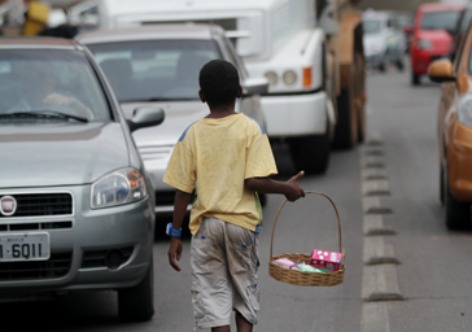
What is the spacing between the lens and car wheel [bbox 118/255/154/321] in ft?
25.5

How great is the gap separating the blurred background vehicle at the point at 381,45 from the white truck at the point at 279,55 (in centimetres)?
2581

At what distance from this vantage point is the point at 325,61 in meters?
16.0

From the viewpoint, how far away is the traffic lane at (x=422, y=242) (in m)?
7.94

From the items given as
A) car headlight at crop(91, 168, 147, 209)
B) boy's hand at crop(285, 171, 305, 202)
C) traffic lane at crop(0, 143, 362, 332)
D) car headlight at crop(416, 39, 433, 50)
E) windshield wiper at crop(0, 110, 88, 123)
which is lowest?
car headlight at crop(416, 39, 433, 50)

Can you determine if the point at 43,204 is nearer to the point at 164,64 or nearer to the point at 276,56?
the point at 164,64

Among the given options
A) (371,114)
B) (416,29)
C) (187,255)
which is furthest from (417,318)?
(416,29)

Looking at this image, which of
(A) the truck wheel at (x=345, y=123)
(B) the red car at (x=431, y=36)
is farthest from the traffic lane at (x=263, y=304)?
(B) the red car at (x=431, y=36)

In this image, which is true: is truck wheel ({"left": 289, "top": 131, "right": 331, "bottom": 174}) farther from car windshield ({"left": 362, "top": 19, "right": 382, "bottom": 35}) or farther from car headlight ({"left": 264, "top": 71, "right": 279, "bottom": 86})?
car windshield ({"left": 362, "top": 19, "right": 382, "bottom": 35})

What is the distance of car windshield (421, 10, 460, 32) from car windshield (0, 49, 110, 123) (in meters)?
26.7

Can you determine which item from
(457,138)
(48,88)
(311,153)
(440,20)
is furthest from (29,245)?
(440,20)

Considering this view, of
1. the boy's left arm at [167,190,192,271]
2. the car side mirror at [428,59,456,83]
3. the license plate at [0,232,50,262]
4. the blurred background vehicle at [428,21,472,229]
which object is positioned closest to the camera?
the boy's left arm at [167,190,192,271]

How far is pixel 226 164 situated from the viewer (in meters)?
5.93

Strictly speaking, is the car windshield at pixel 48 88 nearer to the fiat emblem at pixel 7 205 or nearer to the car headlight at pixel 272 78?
the fiat emblem at pixel 7 205

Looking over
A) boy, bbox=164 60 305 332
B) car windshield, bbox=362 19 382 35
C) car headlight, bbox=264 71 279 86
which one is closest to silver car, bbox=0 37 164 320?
boy, bbox=164 60 305 332
